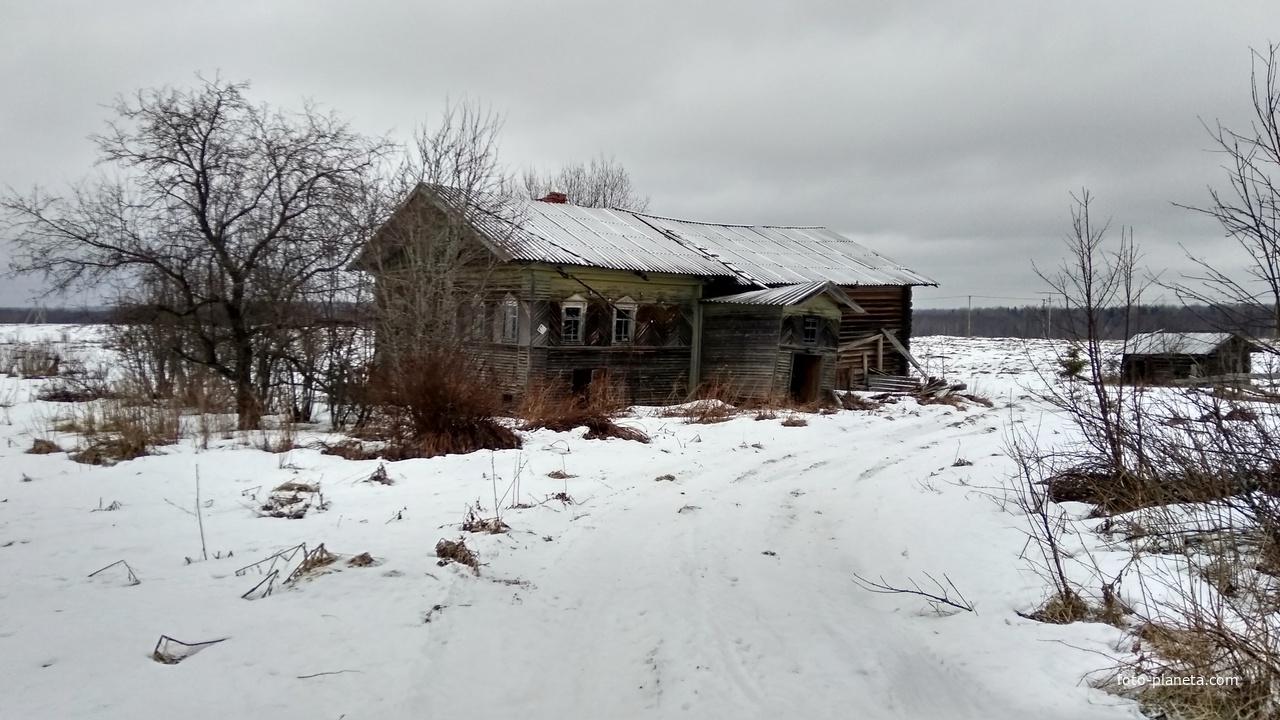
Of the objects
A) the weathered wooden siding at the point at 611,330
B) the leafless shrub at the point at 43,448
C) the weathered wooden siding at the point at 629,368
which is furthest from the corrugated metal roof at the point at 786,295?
the leafless shrub at the point at 43,448

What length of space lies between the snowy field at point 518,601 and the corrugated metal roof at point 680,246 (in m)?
8.38

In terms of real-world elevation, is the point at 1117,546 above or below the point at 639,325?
below

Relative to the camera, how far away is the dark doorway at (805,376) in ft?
64.0

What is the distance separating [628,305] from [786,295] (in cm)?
413

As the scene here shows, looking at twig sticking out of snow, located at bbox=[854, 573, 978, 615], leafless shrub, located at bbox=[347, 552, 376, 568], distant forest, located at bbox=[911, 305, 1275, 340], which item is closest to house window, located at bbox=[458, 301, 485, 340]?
leafless shrub, located at bbox=[347, 552, 376, 568]

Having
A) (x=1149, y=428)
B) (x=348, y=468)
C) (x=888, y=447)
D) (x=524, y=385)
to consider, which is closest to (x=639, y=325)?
(x=524, y=385)

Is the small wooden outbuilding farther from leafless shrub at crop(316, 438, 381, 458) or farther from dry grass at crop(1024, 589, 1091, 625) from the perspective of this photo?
dry grass at crop(1024, 589, 1091, 625)

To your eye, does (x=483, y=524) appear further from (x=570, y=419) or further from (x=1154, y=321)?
(x=1154, y=321)

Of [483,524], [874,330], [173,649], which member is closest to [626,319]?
[874,330]

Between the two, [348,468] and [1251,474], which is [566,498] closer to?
[348,468]

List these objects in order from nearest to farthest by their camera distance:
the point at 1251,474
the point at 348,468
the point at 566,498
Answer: the point at 1251,474
the point at 566,498
the point at 348,468

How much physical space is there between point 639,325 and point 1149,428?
13.3m

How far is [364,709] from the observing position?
3377 millimetres

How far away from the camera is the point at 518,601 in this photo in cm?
478
